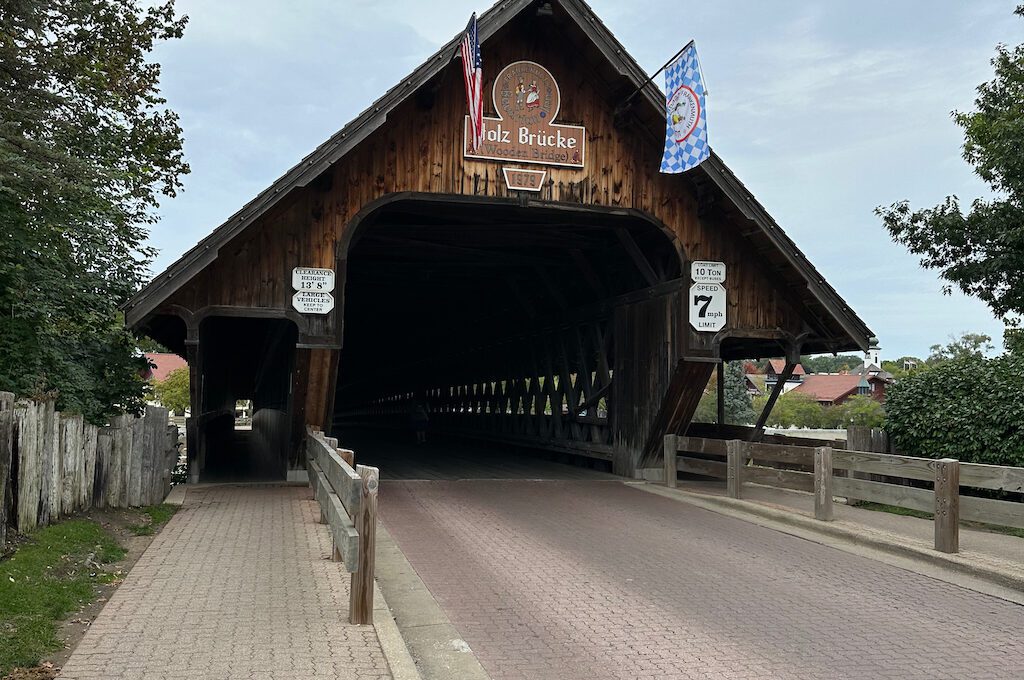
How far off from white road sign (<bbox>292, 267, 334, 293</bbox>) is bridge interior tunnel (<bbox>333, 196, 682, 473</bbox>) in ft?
3.35

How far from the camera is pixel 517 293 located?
20594mm

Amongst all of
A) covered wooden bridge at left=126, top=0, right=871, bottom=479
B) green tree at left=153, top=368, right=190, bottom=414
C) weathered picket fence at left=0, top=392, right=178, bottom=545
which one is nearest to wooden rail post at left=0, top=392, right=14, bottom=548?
weathered picket fence at left=0, top=392, right=178, bottom=545

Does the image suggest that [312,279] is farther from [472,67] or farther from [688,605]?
[688,605]

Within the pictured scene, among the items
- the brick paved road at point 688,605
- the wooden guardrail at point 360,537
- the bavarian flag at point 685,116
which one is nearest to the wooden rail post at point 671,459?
the brick paved road at point 688,605

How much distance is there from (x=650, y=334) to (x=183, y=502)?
770 cm

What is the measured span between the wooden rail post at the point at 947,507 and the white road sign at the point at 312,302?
26.5ft

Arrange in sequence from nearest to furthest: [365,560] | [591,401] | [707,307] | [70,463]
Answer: [365,560]
[70,463]
[707,307]
[591,401]

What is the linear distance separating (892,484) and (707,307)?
5.05 metres

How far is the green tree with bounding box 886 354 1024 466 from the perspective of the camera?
11023 mm

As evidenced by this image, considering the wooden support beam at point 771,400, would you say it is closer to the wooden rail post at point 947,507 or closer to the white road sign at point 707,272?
the white road sign at point 707,272

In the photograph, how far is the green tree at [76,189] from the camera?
10.4m

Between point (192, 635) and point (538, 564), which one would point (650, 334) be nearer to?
→ point (538, 564)

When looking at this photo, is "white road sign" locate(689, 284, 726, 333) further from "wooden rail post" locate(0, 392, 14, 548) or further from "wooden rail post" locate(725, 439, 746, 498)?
"wooden rail post" locate(0, 392, 14, 548)

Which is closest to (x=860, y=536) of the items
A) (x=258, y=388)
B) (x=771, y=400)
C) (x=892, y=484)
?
(x=892, y=484)
